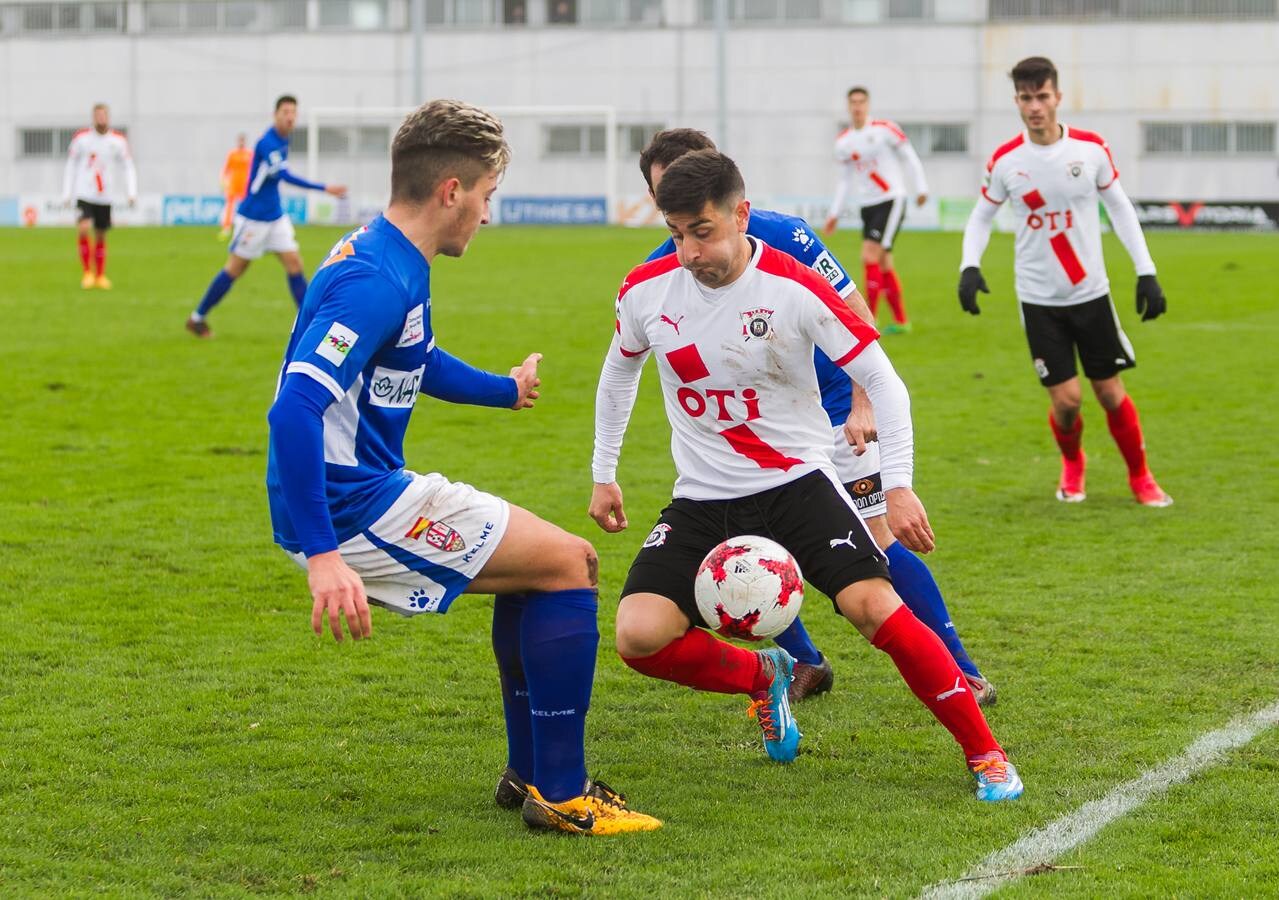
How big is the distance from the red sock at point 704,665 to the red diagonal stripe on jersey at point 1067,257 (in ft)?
14.5

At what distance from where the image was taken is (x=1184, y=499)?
341 inches

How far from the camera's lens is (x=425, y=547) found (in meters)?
4.08

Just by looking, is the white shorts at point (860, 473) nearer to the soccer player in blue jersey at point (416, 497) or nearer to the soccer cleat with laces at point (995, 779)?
the soccer cleat with laces at point (995, 779)

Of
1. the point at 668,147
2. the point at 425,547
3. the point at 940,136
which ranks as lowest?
the point at 425,547

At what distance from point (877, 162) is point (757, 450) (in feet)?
41.6

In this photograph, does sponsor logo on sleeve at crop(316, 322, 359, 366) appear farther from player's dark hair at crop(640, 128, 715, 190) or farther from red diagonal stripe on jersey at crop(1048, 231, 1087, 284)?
red diagonal stripe on jersey at crop(1048, 231, 1087, 284)

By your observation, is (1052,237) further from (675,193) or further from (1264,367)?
(1264,367)

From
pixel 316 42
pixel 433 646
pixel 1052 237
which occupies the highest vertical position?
pixel 316 42

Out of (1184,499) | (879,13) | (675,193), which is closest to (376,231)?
(675,193)

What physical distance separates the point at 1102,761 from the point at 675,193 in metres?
2.00

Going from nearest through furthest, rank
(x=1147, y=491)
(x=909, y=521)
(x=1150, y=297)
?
(x=909, y=521)
(x=1150, y=297)
(x=1147, y=491)

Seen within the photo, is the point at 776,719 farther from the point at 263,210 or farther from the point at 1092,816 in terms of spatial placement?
the point at 263,210

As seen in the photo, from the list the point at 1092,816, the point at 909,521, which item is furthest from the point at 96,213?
the point at 1092,816

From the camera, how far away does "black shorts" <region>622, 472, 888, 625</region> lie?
14.6 feet
